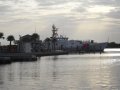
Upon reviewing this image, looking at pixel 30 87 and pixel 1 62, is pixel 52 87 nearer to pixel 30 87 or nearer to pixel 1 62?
pixel 30 87

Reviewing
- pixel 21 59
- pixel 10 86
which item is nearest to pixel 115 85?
pixel 10 86

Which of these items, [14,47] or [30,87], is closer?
[30,87]

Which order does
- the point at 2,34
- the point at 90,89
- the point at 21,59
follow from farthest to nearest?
the point at 2,34
the point at 21,59
the point at 90,89

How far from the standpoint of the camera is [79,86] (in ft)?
138

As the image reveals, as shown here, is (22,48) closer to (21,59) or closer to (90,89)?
(21,59)

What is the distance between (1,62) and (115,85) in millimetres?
56981

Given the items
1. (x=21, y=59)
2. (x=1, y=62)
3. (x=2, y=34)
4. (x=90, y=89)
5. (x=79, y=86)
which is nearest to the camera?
(x=90, y=89)

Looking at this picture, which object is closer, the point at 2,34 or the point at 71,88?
the point at 71,88

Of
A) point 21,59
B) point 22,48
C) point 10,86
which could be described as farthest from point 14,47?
point 10,86

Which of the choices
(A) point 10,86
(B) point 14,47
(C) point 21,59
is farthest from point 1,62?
(B) point 14,47

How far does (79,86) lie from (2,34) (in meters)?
110

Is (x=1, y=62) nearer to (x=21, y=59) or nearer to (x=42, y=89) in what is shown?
(x=21, y=59)

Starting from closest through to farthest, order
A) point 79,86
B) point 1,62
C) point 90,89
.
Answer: point 90,89 < point 79,86 < point 1,62

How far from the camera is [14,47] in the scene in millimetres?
170250
